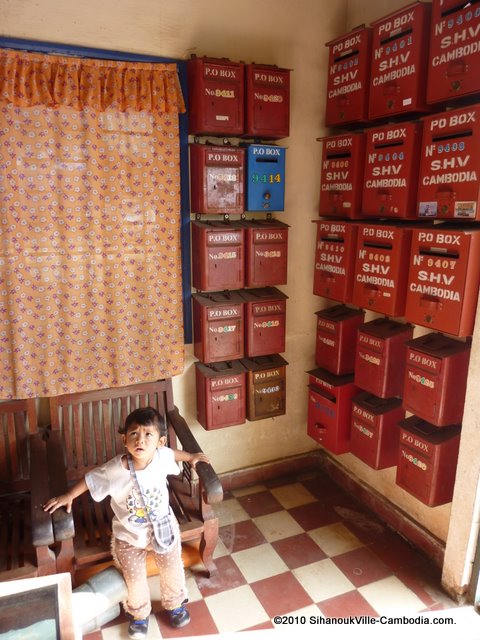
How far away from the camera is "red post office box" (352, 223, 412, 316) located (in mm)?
2641

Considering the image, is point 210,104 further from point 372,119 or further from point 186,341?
point 186,341

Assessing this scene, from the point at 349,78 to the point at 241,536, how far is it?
2928 mm

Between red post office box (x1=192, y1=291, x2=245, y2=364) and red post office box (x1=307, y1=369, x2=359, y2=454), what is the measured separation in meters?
0.63

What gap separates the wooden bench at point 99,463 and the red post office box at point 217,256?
0.71m

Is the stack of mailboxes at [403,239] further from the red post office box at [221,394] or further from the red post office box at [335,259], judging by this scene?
the red post office box at [221,394]

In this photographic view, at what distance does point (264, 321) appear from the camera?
3.25 metres

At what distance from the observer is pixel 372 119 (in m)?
2.89

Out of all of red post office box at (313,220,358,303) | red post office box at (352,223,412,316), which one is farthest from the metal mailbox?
red post office box at (352,223,412,316)

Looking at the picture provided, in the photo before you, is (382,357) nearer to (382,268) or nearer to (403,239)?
(382,268)

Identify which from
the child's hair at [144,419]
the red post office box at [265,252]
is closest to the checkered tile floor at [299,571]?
the child's hair at [144,419]

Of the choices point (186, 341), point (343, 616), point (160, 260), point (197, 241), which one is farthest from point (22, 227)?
point (343, 616)

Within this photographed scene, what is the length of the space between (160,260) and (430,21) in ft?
6.25

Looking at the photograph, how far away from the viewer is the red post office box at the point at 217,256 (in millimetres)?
3016

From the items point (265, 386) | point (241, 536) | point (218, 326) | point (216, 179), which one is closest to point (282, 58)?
point (216, 179)
